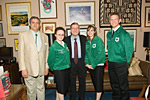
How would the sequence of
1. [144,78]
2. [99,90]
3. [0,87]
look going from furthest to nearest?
[144,78]
[99,90]
[0,87]

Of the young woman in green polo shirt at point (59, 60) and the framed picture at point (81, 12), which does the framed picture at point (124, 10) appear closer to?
the framed picture at point (81, 12)

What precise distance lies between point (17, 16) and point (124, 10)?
3.49 meters

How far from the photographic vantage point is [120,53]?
92.7 inches

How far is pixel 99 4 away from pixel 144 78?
8.37 ft

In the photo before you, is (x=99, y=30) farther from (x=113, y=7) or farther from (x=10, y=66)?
(x=10, y=66)

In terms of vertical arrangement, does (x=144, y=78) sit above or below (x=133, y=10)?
below

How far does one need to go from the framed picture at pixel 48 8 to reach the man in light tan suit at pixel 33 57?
1.86 meters

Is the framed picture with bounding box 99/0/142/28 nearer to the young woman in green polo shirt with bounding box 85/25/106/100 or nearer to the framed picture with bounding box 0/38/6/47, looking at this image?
the young woman in green polo shirt with bounding box 85/25/106/100

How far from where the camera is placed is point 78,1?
398 cm

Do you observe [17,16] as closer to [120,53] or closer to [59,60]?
[59,60]

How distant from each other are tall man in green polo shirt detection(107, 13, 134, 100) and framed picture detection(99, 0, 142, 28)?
173cm

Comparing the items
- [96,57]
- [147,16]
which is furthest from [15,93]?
[147,16]

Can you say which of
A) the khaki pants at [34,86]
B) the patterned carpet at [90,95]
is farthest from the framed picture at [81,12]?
the khaki pants at [34,86]

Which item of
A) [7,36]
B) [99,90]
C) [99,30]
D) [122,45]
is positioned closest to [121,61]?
[122,45]
